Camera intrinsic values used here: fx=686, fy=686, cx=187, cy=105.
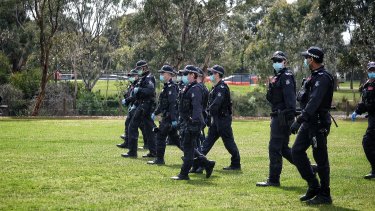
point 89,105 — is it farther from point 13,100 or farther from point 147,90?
point 147,90

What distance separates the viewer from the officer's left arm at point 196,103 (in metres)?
12.8

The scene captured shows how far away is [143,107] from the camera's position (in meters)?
16.8

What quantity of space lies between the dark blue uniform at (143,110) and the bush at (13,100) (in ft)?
80.5

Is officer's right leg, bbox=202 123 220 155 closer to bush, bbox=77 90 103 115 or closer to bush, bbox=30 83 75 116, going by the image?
bush, bbox=30 83 75 116

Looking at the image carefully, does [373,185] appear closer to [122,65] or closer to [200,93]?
[200,93]

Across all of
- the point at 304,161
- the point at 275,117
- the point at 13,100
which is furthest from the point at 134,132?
the point at 13,100

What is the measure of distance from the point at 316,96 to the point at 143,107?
24.0ft

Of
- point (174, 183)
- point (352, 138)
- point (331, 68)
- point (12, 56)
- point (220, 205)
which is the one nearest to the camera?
point (220, 205)

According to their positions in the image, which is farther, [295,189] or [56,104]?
[56,104]

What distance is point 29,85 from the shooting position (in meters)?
43.6

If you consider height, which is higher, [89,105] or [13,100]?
[13,100]

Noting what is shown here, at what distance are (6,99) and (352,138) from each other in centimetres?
2293

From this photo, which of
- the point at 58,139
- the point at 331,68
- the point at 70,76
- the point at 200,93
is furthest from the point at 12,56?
the point at 200,93

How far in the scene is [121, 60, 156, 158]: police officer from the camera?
1669 centimetres
